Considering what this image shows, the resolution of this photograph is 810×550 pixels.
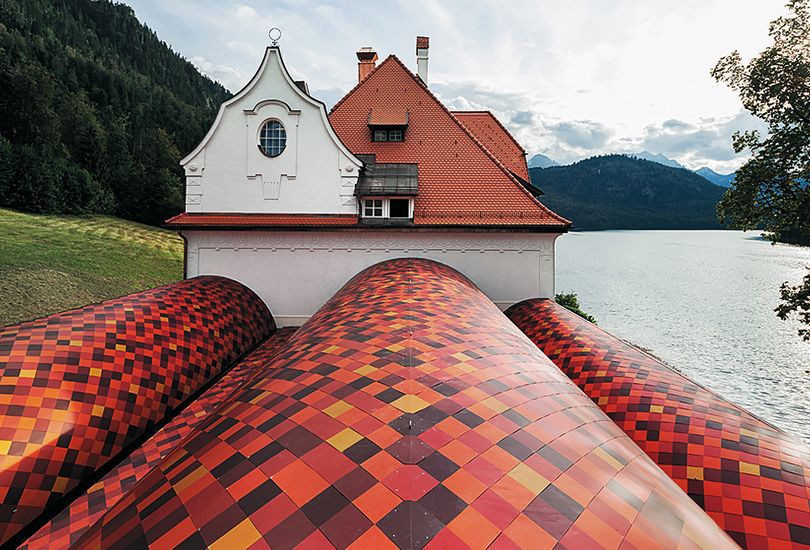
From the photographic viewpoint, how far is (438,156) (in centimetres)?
1047

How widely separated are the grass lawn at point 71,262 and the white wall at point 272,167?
48.0ft

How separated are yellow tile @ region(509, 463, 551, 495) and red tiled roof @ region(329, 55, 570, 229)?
297 inches

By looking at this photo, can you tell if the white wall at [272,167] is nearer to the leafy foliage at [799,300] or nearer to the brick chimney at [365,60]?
the brick chimney at [365,60]

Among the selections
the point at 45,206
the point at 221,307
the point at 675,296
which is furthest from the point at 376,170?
the point at 675,296

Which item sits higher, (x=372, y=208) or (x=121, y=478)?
(x=372, y=208)

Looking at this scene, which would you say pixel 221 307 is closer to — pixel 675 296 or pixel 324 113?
pixel 324 113

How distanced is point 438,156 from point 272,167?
423 cm

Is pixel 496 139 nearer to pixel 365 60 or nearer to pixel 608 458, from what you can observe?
pixel 365 60

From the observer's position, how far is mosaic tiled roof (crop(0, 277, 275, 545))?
319 centimetres

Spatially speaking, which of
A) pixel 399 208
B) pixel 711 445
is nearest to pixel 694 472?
pixel 711 445

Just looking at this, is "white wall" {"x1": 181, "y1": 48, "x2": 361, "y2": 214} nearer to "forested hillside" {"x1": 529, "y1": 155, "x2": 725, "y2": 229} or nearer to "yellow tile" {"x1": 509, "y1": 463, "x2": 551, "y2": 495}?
"yellow tile" {"x1": 509, "y1": 463, "x2": 551, "y2": 495}

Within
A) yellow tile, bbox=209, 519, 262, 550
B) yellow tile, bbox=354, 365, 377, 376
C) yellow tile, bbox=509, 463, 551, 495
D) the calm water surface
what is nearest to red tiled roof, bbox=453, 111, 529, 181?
yellow tile, bbox=354, 365, 377, 376

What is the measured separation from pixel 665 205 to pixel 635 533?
8540 inches

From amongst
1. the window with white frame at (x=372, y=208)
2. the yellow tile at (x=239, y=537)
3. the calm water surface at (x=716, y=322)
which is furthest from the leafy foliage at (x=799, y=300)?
the yellow tile at (x=239, y=537)
